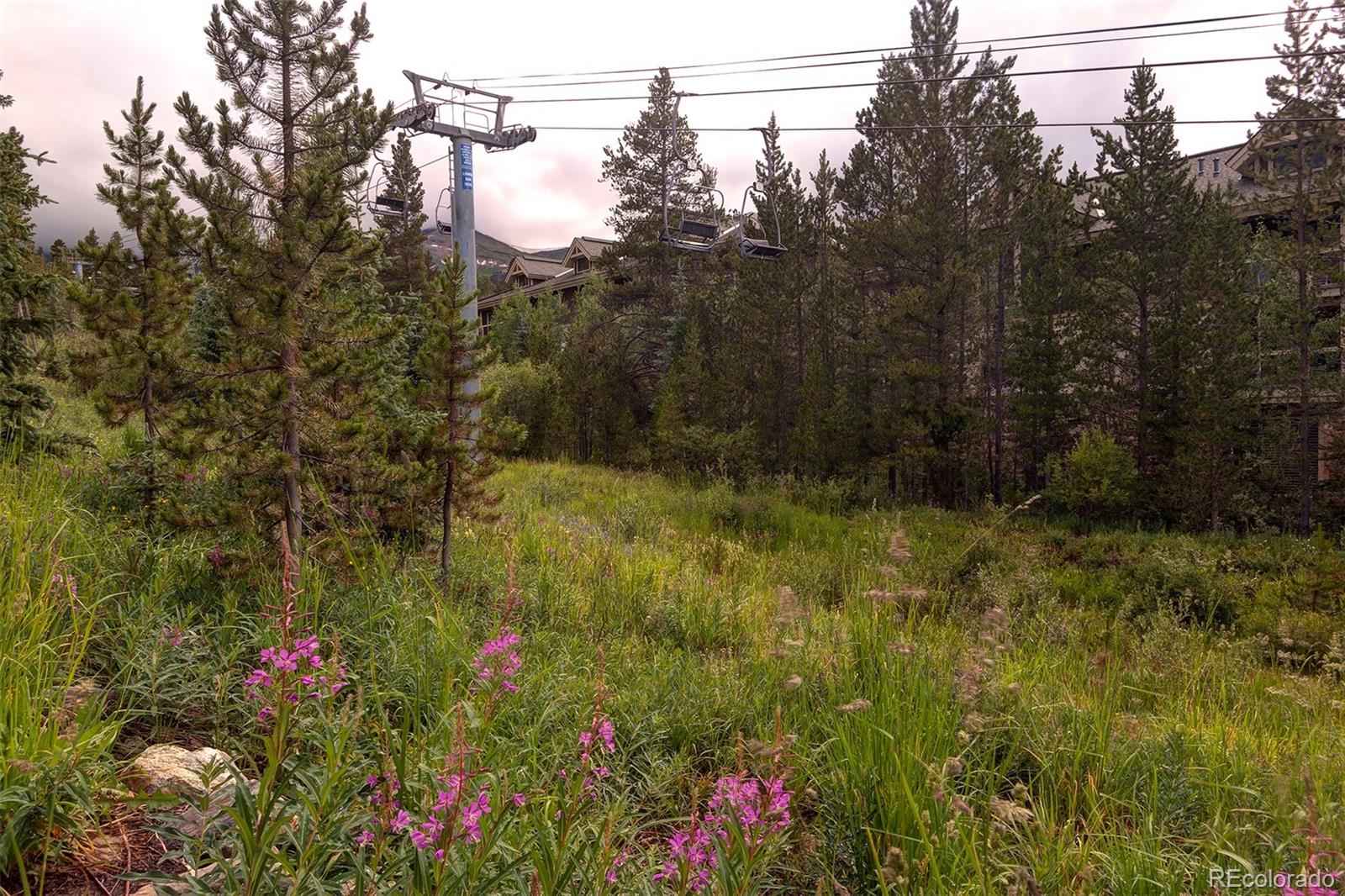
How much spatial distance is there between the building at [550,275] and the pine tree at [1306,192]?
30551 mm

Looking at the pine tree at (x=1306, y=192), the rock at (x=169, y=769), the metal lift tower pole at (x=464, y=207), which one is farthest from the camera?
the pine tree at (x=1306, y=192)

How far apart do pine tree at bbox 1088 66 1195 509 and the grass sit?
716 inches

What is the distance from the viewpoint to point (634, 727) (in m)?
3.22

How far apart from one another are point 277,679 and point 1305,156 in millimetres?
25367

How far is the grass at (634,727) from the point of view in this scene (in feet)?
5.82

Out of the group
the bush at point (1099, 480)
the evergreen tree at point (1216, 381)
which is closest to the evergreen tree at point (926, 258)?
the bush at point (1099, 480)

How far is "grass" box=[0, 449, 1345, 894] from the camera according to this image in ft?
5.82

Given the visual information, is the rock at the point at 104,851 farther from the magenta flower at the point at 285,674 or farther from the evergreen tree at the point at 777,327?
the evergreen tree at the point at 777,327

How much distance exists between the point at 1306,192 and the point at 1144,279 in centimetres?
394

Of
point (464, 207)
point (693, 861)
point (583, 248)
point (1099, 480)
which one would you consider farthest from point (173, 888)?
point (583, 248)

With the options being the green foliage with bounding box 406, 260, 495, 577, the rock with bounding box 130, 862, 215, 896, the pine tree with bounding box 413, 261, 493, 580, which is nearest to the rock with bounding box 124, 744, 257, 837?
the rock with bounding box 130, 862, 215, 896

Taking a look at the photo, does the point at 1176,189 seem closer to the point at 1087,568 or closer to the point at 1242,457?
the point at 1242,457

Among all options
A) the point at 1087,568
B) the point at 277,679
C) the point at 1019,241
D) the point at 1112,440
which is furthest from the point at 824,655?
the point at 1019,241

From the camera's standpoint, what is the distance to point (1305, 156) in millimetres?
18062
